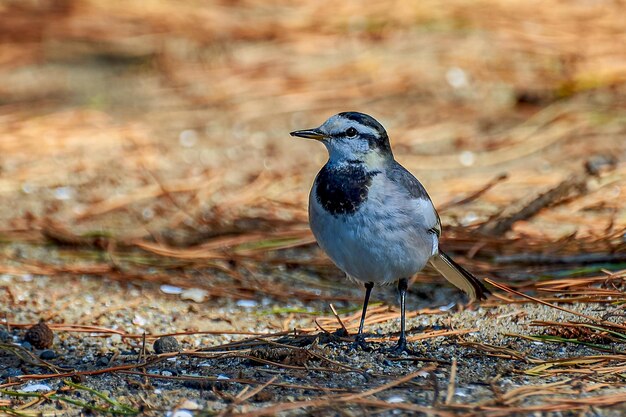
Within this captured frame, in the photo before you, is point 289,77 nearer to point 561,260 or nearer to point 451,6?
point 451,6

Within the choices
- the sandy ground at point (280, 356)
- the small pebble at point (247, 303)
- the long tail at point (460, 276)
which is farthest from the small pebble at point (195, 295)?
the long tail at point (460, 276)

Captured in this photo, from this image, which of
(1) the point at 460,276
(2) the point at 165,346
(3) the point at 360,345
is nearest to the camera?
Answer: (3) the point at 360,345

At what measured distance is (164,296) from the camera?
19.0ft

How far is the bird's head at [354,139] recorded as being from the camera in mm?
4738

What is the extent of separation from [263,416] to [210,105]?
6.07 m

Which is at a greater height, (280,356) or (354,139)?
(354,139)

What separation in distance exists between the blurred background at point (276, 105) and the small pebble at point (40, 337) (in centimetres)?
166

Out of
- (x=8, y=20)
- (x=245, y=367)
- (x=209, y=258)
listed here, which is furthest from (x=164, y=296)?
(x=8, y=20)

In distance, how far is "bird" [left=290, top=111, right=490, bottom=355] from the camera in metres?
4.45

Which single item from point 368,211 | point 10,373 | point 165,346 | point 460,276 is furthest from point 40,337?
point 460,276

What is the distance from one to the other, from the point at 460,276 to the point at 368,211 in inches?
32.6

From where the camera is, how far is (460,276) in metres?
5.00

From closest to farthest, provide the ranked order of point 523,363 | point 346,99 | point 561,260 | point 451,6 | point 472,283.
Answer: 1. point 523,363
2. point 472,283
3. point 561,260
4. point 346,99
5. point 451,6

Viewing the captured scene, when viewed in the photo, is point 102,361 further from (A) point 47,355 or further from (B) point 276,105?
(B) point 276,105
